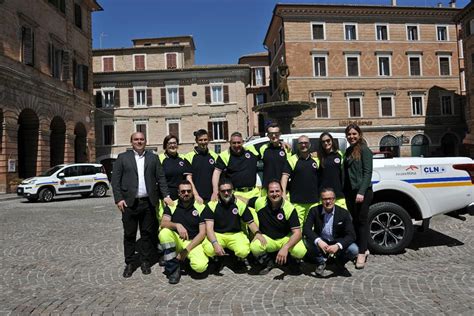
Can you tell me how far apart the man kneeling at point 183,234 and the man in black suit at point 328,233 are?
1.44 metres

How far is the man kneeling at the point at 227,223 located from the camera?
5.31 metres

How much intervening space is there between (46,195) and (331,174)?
51.3 ft

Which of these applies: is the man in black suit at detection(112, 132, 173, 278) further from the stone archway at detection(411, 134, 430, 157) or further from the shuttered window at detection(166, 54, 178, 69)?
the shuttered window at detection(166, 54, 178, 69)

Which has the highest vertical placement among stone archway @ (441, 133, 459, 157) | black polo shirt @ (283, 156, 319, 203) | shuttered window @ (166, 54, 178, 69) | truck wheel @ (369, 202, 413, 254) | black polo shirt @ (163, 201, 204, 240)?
shuttered window @ (166, 54, 178, 69)

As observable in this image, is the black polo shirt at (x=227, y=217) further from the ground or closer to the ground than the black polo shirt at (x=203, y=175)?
closer to the ground

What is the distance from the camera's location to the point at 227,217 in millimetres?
5449

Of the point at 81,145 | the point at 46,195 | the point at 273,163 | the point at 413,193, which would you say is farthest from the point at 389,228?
the point at 81,145

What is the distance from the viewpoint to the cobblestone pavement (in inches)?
158

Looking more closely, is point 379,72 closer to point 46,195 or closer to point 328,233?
point 46,195

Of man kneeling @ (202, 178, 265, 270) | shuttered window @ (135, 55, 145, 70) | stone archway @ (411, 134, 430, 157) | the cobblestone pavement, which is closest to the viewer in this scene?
the cobblestone pavement

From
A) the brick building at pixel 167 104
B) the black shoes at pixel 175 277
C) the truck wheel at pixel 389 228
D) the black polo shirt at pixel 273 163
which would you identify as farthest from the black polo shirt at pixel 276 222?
the brick building at pixel 167 104

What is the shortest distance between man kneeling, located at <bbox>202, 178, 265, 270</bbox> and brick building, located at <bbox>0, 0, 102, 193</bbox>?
20.0 meters

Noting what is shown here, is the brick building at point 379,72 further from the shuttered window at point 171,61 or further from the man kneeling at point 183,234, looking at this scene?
the man kneeling at point 183,234

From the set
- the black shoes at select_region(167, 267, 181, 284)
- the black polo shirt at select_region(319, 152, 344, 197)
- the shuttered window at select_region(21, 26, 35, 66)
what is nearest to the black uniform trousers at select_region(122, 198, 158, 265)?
the black shoes at select_region(167, 267, 181, 284)
